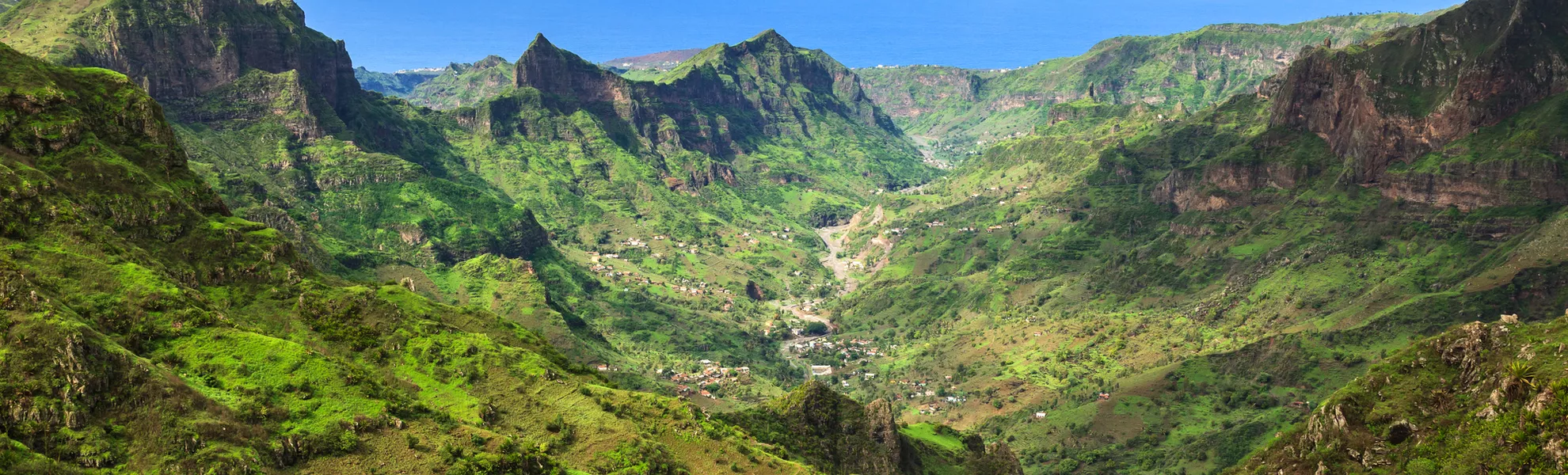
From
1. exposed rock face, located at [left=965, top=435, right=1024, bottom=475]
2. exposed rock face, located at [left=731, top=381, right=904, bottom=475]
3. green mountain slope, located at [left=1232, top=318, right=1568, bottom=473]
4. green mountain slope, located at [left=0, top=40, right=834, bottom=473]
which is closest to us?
green mountain slope, located at [left=0, top=40, right=834, bottom=473]

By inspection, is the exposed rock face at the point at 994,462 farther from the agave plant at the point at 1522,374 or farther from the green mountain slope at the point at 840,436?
the agave plant at the point at 1522,374

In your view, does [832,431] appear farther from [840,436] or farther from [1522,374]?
[1522,374]

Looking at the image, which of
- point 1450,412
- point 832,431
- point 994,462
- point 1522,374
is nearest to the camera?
point 1522,374

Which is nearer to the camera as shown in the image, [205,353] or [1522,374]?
[1522,374]

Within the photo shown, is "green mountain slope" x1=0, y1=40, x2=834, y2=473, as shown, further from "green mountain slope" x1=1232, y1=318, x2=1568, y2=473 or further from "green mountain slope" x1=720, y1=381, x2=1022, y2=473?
"green mountain slope" x1=1232, y1=318, x2=1568, y2=473

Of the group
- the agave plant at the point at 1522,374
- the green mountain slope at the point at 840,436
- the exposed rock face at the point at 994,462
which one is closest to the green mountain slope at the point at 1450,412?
the agave plant at the point at 1522,374

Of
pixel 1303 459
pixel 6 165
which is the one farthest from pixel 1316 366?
pixel 6 165

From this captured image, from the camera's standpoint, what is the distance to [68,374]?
239 ft

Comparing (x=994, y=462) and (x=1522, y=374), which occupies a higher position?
(x=1522, y=374)

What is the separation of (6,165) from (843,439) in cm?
10037

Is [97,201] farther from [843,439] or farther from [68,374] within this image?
[843,439]

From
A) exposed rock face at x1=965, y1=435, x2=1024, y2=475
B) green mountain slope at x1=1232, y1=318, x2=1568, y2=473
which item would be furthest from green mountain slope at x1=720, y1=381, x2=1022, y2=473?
green mountain slope at x1=1232, y1=318, x2=1568, y2=473

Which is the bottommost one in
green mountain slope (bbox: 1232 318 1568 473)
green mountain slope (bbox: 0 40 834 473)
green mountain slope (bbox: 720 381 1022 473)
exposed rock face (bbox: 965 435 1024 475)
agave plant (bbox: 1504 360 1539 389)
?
exposed rock face (bbox: 965 435 1024 475)

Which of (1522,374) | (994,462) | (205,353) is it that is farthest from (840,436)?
→ (205,353)
